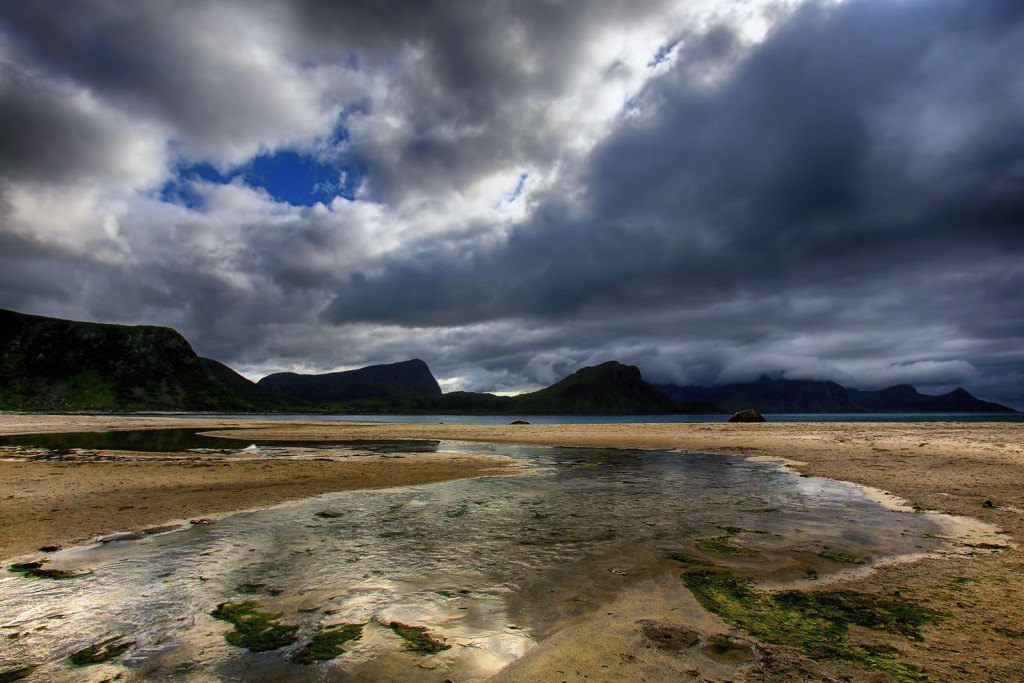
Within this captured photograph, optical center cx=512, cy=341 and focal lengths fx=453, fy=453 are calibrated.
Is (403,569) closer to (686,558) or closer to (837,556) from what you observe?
(686,558)

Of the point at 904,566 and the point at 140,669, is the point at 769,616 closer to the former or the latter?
the point at 904,566

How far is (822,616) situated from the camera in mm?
7688

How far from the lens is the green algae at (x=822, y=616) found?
6.35 m

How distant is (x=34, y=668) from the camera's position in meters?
6.12

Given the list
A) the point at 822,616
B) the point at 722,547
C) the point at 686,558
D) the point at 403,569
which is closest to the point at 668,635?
the point at 822,616

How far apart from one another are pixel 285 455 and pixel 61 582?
2709cm

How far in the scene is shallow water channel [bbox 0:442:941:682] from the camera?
21.5ft

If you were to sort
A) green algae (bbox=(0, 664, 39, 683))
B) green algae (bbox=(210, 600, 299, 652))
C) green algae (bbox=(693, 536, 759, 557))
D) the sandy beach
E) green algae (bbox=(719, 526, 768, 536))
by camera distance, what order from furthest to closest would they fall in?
green algae (bbox=(719, 526, 768, 536)) → green algae (bbox=(693, 536, 759, 557)) → green algae (bbox=(210, 600, 299, 652)) → the sandy beach → green algae (bbox=(0, 664, 39, 683))

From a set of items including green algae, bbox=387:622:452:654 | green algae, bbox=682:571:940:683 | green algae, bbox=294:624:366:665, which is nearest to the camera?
green algae, bbox=682:571:940:683

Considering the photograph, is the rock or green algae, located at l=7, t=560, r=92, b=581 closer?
green algae, located at l=7, t=560, r=92, b=581

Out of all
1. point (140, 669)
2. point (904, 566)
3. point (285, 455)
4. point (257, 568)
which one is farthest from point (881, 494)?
point (285, 455)

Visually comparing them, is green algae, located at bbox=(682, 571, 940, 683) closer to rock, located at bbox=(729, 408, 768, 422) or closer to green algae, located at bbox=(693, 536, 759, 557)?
green algae, located at bbox=(693, 536, 759, 557)

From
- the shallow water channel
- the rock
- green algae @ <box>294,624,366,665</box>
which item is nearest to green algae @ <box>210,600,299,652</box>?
the shallow water channel

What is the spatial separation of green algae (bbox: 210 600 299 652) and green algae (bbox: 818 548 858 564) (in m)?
11.7
